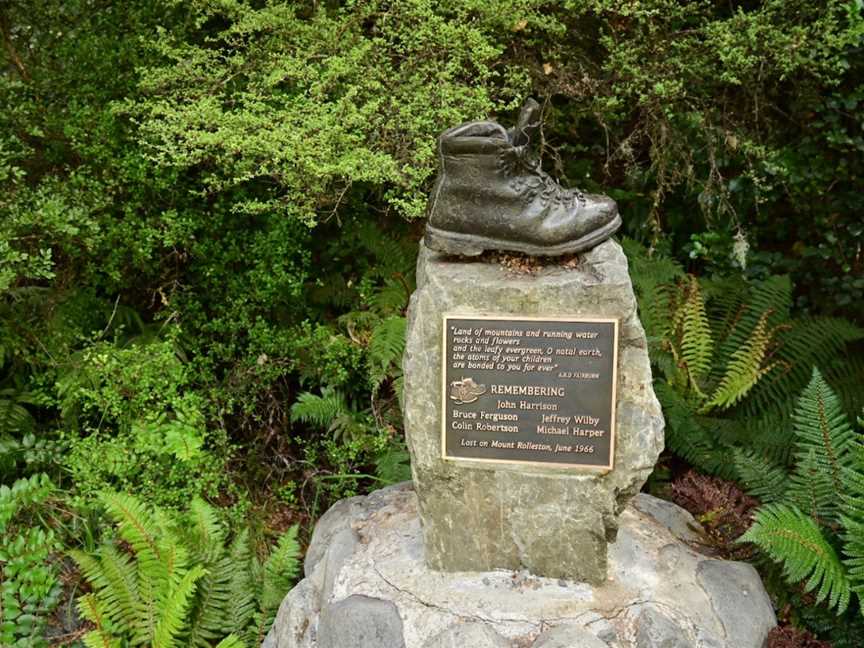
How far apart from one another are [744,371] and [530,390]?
2.39m

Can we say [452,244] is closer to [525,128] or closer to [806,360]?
[525,128]

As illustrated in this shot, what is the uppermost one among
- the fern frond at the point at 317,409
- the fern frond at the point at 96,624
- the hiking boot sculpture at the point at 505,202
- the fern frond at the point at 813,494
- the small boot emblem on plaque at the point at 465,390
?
the hiking boot sculpture at the point at 505,202

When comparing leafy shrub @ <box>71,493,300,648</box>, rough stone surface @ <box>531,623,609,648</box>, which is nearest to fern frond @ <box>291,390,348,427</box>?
leafy shrub @ <box>71,493,300,648</box>

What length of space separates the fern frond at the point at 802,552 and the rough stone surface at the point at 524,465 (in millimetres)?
609

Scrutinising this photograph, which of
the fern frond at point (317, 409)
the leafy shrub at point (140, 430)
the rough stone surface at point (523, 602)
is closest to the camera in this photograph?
the rough stone surface at point (523, 602)

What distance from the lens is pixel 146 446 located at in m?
3.95

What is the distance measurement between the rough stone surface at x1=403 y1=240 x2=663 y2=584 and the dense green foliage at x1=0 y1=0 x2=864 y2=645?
110cm

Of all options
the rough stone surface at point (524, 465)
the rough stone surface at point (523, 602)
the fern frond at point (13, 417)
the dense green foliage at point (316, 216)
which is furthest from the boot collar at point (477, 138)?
the fern frond at point (13, 417)

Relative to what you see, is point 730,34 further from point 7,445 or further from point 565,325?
point 7,445

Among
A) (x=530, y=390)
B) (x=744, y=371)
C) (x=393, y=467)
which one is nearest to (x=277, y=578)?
(x=393, y=467)

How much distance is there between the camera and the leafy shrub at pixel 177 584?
11.2ft

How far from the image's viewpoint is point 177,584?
3438 millimetres

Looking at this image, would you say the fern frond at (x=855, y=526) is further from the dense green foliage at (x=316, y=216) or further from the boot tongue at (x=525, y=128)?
the boot tongue at (x=525, y=128)

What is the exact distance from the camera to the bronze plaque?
284 centimetres
